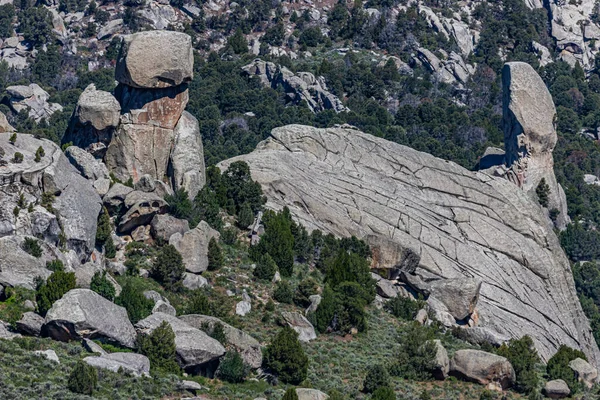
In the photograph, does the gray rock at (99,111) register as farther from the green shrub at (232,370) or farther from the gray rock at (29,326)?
the green shrub at (232,370)

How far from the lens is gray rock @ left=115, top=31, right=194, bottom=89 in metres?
83.2

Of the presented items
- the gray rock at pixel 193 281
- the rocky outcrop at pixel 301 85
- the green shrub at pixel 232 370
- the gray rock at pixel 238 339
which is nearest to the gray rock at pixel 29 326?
the gray rock at pixel 238 339

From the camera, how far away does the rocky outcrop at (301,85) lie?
142m

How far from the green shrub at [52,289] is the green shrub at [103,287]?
2688 mm

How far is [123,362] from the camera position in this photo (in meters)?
57.6

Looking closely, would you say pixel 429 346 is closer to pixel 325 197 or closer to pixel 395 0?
pixel 325 197

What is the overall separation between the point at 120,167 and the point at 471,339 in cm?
2516

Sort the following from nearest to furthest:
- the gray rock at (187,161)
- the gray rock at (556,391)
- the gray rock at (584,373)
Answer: the gray rock at (556,391) < the gray rock at (584,373) < the gray rock at (187,161)

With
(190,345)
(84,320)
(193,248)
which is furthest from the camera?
(193,248)

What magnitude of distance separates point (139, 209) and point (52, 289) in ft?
52.6

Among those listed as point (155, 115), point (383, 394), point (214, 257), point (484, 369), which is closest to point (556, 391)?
point (484, 369)

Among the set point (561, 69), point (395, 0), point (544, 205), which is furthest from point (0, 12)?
point (544, 205)

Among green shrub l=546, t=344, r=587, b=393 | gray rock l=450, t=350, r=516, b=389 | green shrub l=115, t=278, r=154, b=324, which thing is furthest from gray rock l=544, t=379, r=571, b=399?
green shrub l=115, t=278, r=154, b=324

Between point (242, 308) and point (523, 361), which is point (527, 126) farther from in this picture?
point (242, 308)
